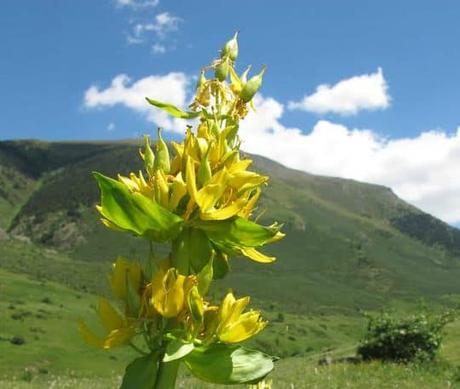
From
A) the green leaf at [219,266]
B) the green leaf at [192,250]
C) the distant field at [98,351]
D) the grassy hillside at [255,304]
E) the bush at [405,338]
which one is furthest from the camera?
the bush at [405,338]

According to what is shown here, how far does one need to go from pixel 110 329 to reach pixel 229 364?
1.38ft

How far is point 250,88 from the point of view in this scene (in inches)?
93.7

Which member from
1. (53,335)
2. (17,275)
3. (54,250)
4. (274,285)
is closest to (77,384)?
(53,335)

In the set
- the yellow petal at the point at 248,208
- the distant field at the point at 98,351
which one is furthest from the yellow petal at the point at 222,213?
the distant field at the point at 98,351

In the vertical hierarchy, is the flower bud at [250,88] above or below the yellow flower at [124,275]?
above

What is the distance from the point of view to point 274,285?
167875 millimetres

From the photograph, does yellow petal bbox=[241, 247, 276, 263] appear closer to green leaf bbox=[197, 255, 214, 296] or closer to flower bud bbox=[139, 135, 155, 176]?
green leaf bbox=[197, 255, 214, 296]

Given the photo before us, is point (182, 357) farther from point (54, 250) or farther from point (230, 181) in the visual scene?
point (54, 250)

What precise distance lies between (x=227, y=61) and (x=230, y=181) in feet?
1.85

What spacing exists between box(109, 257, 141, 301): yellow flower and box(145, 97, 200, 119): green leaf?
566 mm

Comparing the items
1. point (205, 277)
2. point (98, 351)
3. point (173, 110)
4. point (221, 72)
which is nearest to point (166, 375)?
point (205, 277)

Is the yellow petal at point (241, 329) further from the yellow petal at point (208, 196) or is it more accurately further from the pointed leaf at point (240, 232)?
the yellow petal at point (208, 196)

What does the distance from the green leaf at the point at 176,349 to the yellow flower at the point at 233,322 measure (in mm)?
158

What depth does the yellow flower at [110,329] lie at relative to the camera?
6.77 feet
